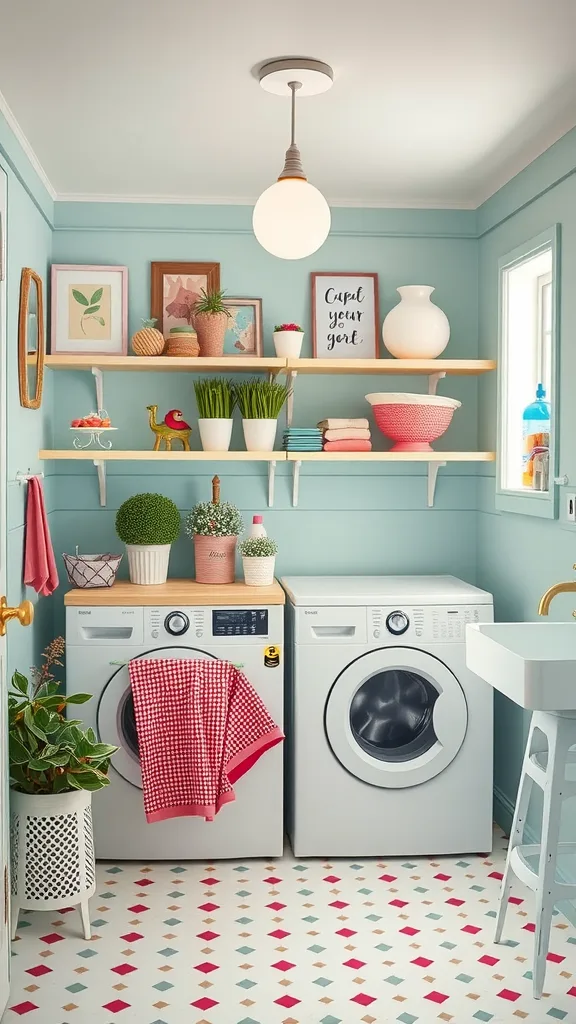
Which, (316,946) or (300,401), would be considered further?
(300,401)

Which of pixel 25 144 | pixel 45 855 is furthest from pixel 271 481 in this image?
pixel 45 855

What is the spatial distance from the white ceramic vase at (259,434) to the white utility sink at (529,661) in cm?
122

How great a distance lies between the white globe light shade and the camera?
101 inches

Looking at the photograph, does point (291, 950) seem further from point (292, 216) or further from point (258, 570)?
point (292, 216)

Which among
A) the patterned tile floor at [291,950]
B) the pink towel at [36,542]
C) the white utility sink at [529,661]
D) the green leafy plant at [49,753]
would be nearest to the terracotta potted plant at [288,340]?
the pink towel at [36,542]

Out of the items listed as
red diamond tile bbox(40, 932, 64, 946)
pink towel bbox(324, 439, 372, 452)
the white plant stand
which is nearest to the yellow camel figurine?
pink towel bbox(324, 439, 372, 452)

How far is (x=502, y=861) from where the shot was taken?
333 centimetres

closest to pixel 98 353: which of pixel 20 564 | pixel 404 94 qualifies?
pixel 20 564

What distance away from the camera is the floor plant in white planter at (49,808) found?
2762 millimetres

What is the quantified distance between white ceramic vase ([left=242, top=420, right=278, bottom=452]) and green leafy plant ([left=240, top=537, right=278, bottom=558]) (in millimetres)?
346

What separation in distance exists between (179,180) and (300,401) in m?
0.95

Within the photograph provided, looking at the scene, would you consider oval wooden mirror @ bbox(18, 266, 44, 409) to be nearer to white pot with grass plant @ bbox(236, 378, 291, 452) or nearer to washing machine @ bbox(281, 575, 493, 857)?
white pot with grass plant @ bbox(236, 378, 291, 452)

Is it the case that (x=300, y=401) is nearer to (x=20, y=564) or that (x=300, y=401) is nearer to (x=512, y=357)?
(x=512, y=357)

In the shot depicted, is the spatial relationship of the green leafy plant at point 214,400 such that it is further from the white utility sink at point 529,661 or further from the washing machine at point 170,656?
the white utility sink at point 529,661
